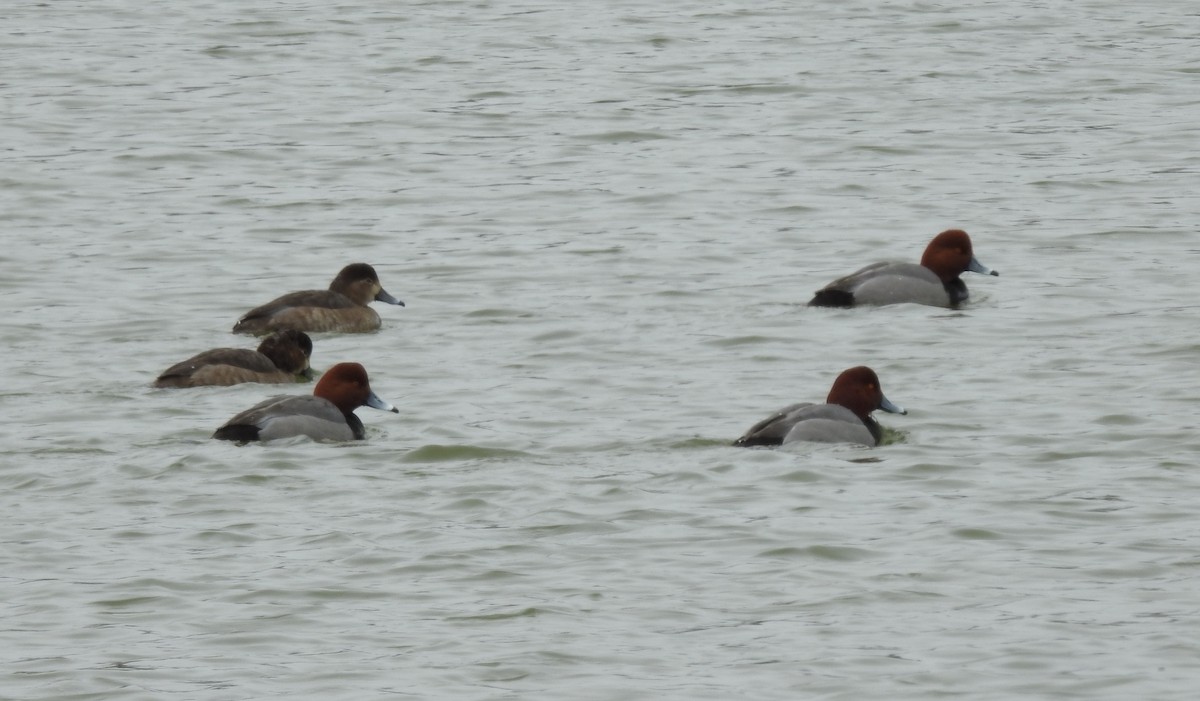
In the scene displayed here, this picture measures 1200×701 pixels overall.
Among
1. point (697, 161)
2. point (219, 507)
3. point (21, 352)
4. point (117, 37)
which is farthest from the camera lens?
point (117, 37)

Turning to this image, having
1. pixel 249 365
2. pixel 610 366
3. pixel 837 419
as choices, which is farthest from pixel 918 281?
pixel 249 365

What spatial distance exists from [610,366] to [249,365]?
85.3 inches

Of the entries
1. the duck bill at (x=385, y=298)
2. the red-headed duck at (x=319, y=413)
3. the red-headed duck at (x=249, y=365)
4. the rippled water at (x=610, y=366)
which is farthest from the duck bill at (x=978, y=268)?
the red-headed duck at (x=319, y=413)

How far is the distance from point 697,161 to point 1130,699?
13666 mm

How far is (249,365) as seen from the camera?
45.1 feet

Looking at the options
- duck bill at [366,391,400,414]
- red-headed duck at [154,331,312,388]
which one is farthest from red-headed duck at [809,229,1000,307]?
duck bill at [366,391,400,414]

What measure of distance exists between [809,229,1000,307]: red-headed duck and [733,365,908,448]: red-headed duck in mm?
3178

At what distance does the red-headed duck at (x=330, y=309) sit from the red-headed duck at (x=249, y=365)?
0.69 metres

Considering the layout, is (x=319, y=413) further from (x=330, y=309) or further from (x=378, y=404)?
(x=330, y=309)

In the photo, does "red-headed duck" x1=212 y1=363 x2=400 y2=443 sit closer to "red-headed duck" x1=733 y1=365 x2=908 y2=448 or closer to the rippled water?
the rippled water

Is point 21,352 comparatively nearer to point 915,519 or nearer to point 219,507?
point 219,507

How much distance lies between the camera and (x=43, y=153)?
22.3 m

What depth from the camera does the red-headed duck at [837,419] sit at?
1195 cm

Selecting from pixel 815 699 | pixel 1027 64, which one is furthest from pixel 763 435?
pixel 1027 64
